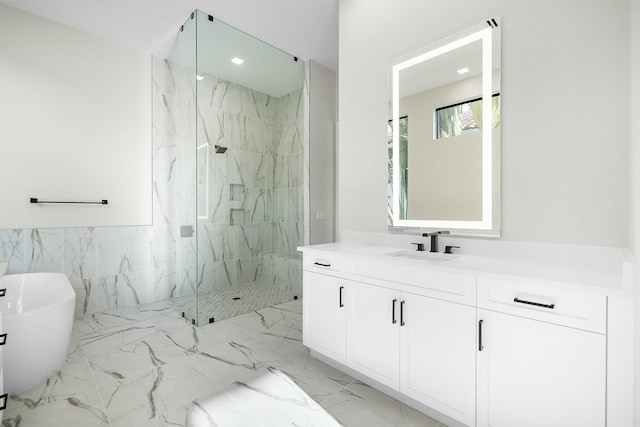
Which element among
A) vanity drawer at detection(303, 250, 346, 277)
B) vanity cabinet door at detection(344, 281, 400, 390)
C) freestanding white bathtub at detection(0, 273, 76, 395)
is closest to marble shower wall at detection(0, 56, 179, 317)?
freestanding white bathtub at detection(0, 273, 76, 395)

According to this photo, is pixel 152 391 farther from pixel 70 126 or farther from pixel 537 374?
pixel 70 126

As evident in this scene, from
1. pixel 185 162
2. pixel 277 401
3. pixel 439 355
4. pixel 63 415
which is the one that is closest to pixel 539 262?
pixel 439 355

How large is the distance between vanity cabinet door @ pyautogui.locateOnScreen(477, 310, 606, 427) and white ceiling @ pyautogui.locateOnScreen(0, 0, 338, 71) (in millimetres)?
2822

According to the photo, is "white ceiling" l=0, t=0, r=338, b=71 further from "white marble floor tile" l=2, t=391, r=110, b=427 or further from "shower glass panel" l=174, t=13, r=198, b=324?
"white marble floor tile" l=2, t=391, r=110, b=427

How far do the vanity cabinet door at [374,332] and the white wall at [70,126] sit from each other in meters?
2.79

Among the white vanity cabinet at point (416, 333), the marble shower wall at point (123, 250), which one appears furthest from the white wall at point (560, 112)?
the marble shower wall at point (123, 250)

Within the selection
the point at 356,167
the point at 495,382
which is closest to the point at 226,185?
the point at 356,167

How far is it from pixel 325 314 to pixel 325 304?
7 cm

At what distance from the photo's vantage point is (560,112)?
61.4 inches

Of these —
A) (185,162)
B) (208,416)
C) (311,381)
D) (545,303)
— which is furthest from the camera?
(185,162)

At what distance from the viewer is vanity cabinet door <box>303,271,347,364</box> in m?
1.94

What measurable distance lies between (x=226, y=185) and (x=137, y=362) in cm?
175

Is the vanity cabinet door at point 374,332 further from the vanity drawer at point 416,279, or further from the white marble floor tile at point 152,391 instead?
the white marble floor tile at point 152,391

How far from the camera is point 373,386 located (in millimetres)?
1846
